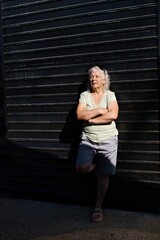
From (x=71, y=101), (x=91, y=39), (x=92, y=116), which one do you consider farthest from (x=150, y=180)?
(x=91, y=39)

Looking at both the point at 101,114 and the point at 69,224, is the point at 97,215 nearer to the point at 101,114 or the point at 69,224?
the point at 69,224

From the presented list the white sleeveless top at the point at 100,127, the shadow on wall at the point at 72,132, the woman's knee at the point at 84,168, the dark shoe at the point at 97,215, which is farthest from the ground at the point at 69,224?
the white sleeveless top at the point at 100,127

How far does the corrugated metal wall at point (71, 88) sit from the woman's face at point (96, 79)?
25 cm

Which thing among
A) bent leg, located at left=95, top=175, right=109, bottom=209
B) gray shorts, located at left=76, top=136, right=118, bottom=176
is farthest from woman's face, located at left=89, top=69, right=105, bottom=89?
bent leg, located at left=95, top=175, right=109, bottom=209

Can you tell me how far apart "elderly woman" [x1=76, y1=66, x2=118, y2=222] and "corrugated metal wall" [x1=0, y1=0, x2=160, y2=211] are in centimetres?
23

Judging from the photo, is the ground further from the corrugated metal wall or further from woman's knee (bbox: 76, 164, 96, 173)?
woman's knee (bbox: 76, 164, 96, 173)

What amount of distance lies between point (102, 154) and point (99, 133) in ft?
0.84

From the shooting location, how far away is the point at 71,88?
5.15 m

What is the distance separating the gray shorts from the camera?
15.4 ft

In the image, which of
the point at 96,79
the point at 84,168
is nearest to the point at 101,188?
the point at 84,168

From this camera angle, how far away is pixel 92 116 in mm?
4625

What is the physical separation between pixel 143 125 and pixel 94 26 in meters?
1.39

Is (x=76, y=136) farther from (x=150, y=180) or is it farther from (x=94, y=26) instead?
(x=94, y=26)

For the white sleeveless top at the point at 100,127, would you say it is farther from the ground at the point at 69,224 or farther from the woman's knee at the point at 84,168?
the ground at the point at 69,224
